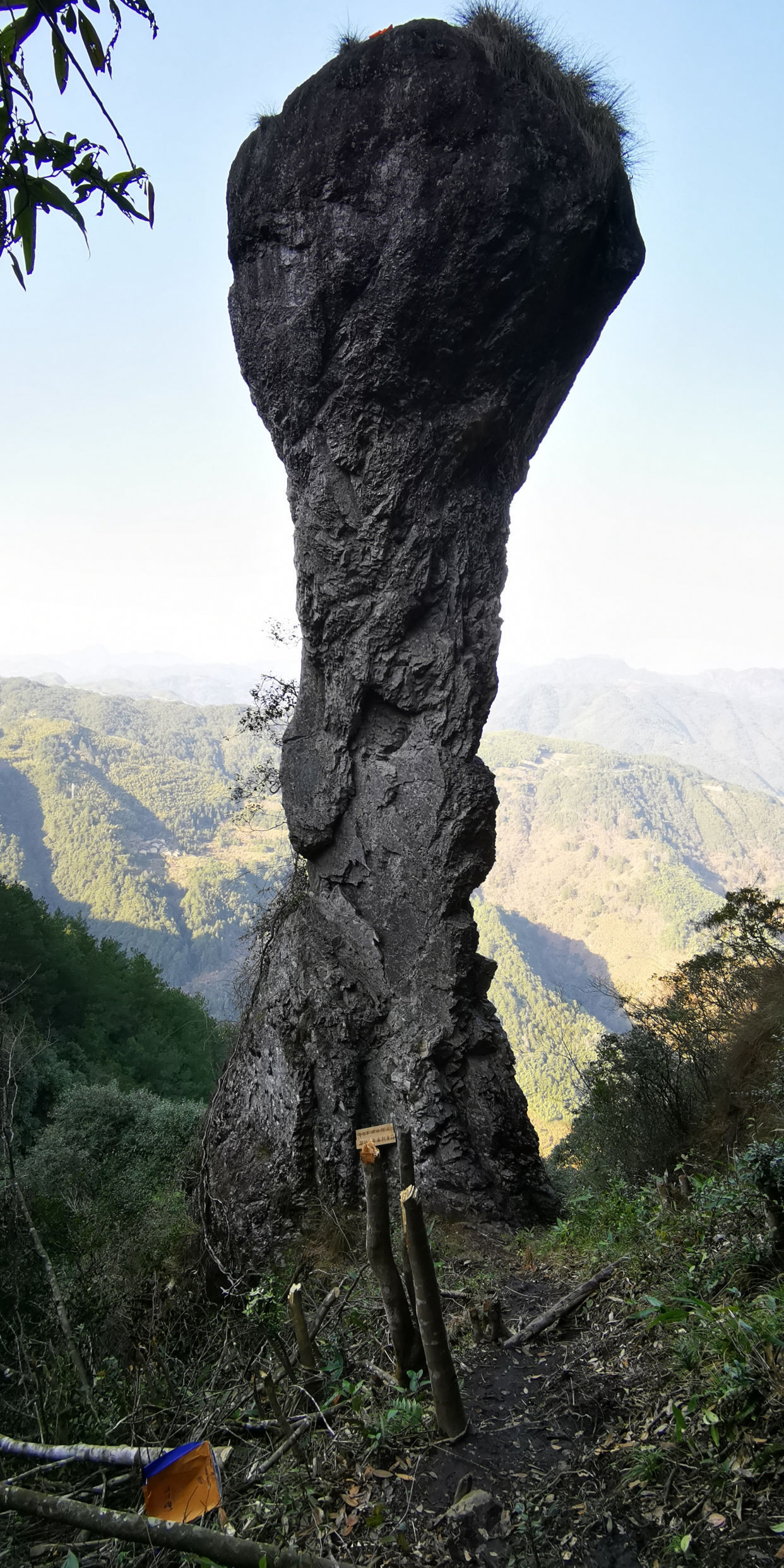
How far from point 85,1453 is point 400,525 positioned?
7885 millimetres

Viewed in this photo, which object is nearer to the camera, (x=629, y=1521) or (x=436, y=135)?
(x=629, y=1521)

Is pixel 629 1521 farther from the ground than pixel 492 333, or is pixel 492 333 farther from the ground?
pixel 492 333

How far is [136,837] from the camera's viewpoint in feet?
378

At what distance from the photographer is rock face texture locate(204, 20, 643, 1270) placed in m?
8.23

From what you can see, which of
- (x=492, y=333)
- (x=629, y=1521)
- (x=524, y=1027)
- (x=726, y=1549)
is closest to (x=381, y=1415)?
(x=629, y=1521)

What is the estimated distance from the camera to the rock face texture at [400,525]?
8.23m

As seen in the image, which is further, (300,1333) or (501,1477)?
(300,1333)

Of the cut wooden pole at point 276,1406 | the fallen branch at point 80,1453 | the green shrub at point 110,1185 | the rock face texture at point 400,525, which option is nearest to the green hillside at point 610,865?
the green shrub at point 110,1185

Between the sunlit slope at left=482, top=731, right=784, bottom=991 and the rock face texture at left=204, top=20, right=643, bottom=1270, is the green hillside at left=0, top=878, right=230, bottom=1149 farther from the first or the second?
the sunlit slope at left=482, top=731, right=784, bottom=991

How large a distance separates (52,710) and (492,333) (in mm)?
169141

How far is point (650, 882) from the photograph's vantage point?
150m

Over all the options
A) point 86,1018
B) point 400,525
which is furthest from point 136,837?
point 400,525

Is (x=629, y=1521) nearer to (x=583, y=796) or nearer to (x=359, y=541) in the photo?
(x=359, y=541)

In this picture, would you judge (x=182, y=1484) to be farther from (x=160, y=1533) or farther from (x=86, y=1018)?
(x=86, y=1018)
